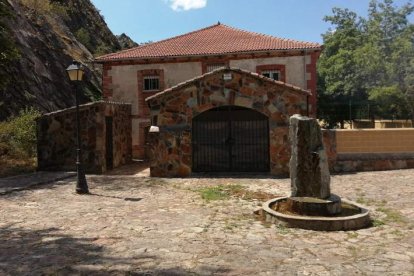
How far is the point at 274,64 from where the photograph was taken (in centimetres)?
1884

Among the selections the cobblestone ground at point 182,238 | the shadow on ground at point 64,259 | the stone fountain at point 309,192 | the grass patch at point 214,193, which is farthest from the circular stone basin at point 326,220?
the shadow on ground at point 64,259

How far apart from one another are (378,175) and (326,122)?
2510 cm

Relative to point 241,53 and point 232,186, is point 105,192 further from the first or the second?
point 241,53

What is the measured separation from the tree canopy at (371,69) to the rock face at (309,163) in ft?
80.8

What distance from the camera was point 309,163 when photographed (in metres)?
7.72

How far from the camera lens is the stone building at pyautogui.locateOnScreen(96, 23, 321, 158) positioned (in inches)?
736

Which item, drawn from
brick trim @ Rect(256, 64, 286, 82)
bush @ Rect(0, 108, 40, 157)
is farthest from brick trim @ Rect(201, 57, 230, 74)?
bush @ Rect(0, 108, 40, 157)

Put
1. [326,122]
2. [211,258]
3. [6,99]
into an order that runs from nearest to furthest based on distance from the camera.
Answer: [211,258] → [6,99] → [326,122]

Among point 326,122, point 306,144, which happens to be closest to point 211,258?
point 306,144

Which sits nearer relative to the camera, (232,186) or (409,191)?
(409,191)

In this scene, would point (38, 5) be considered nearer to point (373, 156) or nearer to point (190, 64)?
point (190, 64)

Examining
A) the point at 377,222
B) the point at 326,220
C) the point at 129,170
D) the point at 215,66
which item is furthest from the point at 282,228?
the point at 215,66

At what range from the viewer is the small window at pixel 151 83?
2003cm

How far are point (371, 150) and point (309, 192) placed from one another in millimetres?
7840
